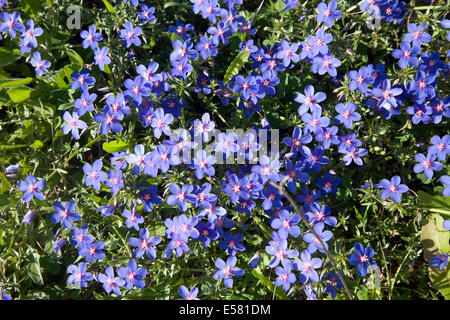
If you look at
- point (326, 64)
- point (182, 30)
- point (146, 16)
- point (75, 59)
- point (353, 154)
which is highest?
point (146, 16)

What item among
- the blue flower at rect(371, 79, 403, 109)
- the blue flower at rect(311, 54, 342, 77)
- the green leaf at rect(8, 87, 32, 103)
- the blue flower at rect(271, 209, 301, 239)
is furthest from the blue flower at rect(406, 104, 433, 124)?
the green leaf at rect(8, 87, 32, 103)

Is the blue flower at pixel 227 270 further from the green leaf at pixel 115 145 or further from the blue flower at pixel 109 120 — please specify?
the blue flower at pixel 109 120

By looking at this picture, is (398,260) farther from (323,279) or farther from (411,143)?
(411,143)

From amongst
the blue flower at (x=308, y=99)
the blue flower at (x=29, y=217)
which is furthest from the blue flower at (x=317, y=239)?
the blue flower at (x=29, y=217)

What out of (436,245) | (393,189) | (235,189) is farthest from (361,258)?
(235,189)

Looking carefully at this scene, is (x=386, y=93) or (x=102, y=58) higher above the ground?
(x=102, y=58)

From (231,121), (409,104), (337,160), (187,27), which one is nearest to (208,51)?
(187,27)

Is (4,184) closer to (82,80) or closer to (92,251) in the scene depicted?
(92,251)
